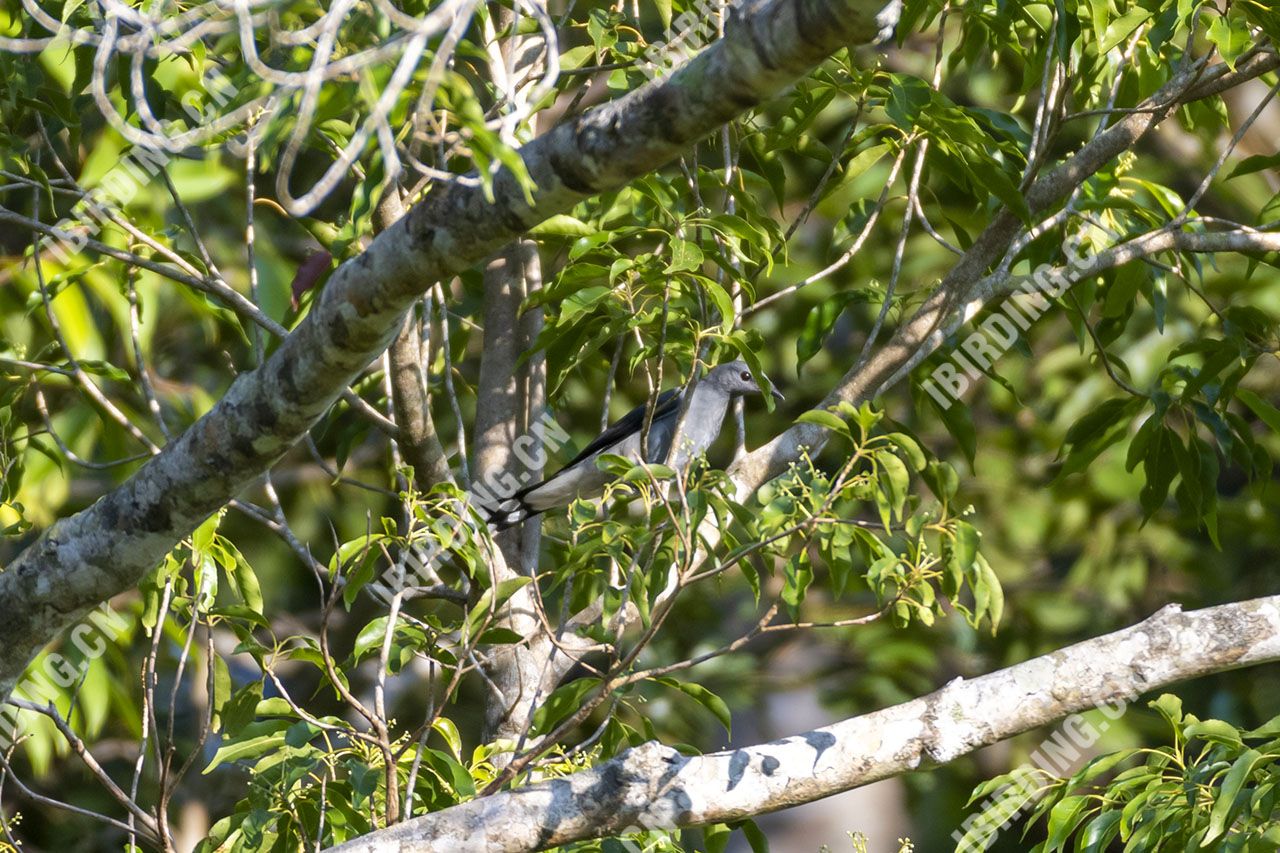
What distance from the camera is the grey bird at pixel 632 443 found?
4156 mm

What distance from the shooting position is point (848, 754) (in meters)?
2.65

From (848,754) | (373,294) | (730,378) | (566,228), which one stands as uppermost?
(373,294)

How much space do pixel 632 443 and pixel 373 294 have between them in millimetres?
2348

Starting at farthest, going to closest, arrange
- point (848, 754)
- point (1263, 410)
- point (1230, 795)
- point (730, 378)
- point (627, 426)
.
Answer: point (730, 378) → point (627, 426) → point (1263, 410) → point (848, 754) → point (1230, 795)

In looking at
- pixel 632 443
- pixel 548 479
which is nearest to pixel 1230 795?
pixel 548 479

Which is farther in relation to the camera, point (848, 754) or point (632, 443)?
point (632, 443)

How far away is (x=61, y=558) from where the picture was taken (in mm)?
2646

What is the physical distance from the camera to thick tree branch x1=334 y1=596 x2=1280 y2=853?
8.50 ft

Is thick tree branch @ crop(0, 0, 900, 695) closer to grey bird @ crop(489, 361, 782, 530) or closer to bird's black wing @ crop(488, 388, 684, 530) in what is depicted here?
grey bird @ crop(489, 361, 782, 530)

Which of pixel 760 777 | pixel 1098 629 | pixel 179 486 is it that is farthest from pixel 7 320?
pixel 1098 629

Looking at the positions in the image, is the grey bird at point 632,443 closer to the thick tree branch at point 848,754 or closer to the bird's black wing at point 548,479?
the bird's black wing at point 548,479

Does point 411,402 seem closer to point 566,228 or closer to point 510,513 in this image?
point 566,228

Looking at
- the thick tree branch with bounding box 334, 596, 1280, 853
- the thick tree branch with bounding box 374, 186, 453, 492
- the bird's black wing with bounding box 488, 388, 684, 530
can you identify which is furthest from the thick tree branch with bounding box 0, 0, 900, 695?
the bird's black wing with bounding box 488, 388, 684, 530

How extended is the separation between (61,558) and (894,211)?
3741 mm
